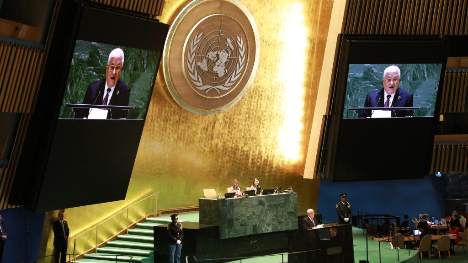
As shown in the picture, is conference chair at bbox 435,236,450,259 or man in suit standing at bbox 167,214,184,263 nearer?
man in suit standing at bbox 167,214,184,263

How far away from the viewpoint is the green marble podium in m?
17.3

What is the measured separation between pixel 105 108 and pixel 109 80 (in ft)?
1.86

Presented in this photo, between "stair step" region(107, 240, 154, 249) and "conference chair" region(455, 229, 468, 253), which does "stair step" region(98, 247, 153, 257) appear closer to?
"stair step" region(107, 240, 154, 249)

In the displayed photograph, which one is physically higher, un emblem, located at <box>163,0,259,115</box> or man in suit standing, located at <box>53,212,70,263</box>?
un emblem, located at <box>163,0,259,115</box>

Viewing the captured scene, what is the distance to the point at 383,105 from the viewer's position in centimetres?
2081

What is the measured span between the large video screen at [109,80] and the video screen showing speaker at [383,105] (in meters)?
5.69

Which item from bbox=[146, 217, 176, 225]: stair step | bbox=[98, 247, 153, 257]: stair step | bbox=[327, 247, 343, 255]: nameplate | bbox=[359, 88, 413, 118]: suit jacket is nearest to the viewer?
bbox=[327, 247, 343, 255]: nameplate

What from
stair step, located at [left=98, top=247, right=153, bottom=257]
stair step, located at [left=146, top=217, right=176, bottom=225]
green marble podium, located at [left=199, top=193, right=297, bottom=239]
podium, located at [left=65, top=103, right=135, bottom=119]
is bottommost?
stair step, located at [left=98, top=247, right=153, bottom=257]

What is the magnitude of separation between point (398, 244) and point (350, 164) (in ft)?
8.16

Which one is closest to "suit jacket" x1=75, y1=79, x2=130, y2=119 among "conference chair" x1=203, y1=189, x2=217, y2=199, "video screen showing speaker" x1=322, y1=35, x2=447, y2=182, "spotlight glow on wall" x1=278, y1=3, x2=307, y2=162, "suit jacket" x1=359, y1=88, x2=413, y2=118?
"conference chair" x1=203, y1=189, x2=217, y2=199

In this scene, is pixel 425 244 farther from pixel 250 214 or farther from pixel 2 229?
pixel 2 229

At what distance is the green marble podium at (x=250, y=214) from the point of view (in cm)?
1733

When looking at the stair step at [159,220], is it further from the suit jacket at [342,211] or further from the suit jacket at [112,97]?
the suit jacket at [342,211]

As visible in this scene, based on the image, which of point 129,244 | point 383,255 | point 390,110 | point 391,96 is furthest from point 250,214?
point 391,96
